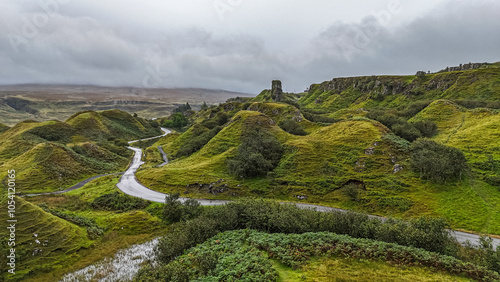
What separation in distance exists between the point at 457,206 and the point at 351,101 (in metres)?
147

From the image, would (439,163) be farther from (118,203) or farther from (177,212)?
(118,203)

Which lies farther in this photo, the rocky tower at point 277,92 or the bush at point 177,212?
the rocky tower at point 277,92

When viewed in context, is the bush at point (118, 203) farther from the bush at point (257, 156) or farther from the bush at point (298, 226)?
the bush at point (257, 156)

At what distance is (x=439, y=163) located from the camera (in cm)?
4312

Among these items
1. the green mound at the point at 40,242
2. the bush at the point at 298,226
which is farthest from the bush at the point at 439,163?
the green mound at the point at 40,242

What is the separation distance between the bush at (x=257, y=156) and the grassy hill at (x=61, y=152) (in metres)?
47.7

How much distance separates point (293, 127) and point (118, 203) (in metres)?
60.2

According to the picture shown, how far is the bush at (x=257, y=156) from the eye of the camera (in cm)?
5588

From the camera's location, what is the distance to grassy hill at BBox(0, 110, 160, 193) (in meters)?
62.1

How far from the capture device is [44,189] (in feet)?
190

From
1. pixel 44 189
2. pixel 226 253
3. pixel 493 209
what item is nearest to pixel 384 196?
pixel 493 209

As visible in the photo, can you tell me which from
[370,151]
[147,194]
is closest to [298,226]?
[370,151]

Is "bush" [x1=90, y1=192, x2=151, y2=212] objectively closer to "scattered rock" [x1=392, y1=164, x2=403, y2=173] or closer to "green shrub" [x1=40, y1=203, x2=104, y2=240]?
"green shrub" [x1=40, y1=203, x2=104, y2=240]

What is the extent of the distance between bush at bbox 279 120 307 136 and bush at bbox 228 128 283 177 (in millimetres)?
14220
